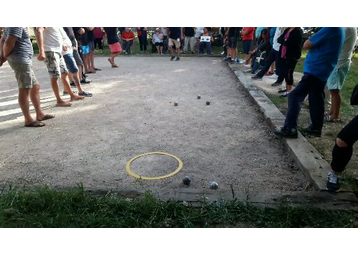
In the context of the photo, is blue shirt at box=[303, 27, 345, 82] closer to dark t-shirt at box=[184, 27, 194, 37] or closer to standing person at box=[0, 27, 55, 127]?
standing person at box=[0, 27, 55, 127]

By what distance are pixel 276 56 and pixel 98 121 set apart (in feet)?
17.7

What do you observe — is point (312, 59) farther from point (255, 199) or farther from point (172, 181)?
point (172, 181)

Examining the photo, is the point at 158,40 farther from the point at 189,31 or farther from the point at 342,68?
the point at 342,68

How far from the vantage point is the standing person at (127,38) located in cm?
1622

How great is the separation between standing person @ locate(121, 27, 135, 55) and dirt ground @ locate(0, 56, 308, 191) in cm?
877

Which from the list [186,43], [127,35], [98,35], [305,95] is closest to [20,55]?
[305,95]

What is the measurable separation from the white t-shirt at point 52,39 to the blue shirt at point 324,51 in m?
5.09

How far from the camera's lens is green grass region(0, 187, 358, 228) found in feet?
8.89

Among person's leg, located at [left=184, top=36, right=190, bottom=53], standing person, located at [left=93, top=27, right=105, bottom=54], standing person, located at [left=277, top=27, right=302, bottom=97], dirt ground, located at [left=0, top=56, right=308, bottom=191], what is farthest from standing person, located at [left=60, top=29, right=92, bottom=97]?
person's leg, located at [left=184, top=36, right=190, bottom=53]

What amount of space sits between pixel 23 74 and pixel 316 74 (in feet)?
16.3

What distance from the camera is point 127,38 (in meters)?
16.6

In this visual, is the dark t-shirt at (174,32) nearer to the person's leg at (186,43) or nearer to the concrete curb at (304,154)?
the person's leg at (186,43)
